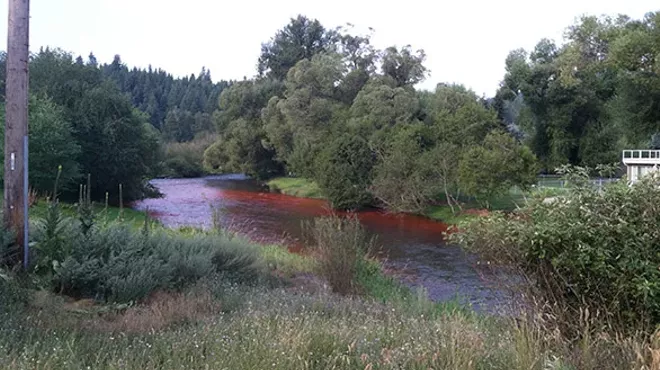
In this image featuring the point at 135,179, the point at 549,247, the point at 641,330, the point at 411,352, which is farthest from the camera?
the point at 135,179

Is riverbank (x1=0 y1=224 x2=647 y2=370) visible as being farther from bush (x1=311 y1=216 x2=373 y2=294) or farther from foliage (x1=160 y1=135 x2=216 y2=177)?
foliage (x1=160 y1=135 x2=216 y2=177)

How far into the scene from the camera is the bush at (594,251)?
4.46m

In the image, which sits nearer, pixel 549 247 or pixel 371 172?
pixel 549 247

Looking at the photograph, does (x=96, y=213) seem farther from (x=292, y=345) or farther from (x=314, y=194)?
(x=314, y=194)

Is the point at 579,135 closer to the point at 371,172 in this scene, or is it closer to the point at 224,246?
the point at 371,172

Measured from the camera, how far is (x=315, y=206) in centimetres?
3541

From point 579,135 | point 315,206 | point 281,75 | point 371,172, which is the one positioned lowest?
point 315,206

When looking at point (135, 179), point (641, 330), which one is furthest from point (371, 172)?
point (641, 330)

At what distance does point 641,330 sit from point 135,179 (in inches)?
1287

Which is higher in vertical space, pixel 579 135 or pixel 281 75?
pixel 281 75

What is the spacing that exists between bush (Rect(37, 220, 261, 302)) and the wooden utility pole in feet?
2.18

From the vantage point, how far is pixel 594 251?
14.8 feet

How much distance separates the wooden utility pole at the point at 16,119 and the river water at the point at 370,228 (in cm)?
225

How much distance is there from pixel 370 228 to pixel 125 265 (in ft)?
63.9
